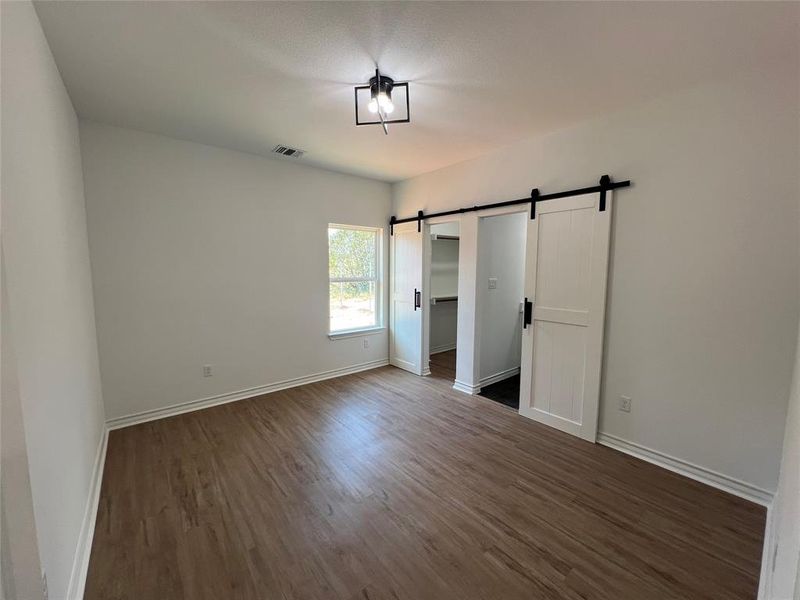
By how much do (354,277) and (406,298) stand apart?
77 centimetres

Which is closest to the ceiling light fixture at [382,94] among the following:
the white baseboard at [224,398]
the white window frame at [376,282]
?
the white window frame at [376,282]

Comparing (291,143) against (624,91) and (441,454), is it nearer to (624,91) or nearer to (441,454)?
(624,91)

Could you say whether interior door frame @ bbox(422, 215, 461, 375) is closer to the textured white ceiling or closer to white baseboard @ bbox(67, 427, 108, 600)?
the textured white ceiling

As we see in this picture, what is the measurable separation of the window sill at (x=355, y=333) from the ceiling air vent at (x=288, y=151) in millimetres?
2135

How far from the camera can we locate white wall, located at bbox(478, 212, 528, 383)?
3787 mm

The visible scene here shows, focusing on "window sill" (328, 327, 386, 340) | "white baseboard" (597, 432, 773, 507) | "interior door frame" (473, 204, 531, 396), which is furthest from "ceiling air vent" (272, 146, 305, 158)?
"white baseboard" (597, 432, 773, 507)

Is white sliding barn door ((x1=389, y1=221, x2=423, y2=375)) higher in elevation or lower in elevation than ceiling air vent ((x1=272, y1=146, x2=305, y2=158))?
lower

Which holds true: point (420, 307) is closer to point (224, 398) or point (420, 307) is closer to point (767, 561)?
point (224, 398)

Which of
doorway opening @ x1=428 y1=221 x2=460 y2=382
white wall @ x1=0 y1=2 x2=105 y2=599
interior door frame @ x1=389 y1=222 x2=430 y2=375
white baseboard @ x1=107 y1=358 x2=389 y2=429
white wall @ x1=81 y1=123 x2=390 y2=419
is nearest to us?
white wall @ x1=0 y1=2 x2=105 y2=599

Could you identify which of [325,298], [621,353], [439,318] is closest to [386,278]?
[325,298]

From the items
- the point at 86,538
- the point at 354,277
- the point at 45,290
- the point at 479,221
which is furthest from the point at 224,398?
the point at 479,221

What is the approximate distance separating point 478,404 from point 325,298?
222cm

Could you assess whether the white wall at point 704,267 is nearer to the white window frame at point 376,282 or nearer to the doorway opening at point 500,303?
the doorway opening at point 500,303

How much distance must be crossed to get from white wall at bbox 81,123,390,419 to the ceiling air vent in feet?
0.84
